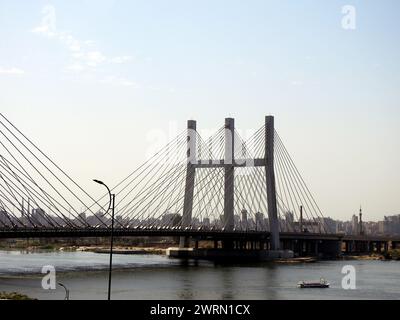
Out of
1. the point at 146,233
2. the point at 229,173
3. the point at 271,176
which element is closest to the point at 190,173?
the point at 229,173

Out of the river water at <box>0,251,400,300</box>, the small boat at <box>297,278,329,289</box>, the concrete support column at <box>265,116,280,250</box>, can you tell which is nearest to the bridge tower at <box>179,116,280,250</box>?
the concrete support column at <box>265,116,280,250</box>

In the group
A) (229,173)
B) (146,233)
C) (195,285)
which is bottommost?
(195,285)

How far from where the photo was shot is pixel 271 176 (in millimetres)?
84250

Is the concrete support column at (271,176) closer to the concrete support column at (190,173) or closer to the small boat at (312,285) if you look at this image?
the concrete support column at (190,173)

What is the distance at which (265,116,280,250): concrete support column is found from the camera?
274 ft

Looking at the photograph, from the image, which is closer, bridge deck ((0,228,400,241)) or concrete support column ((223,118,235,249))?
bridge deck ((0,228,400,241))

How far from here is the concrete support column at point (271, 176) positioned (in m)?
83.5

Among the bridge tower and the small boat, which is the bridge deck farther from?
the small boat

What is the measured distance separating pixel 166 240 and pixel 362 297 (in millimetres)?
136016

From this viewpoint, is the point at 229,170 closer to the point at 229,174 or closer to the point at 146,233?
the point at 229,174

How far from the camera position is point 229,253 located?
95312 mm

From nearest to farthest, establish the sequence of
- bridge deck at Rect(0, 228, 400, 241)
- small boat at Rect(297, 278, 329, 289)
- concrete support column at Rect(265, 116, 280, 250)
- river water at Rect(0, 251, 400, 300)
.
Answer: river water at Rect(0, 251, 400, 300)
small boat at Rect(297, 278, 329, 289)
bridge deck at Rect(0, 228, 400, 241)
concrete support column at Rect(265, 116, 280, 250)

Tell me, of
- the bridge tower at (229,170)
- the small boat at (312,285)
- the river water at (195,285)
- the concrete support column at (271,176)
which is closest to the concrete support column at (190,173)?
the bridge tower at (229,170)
